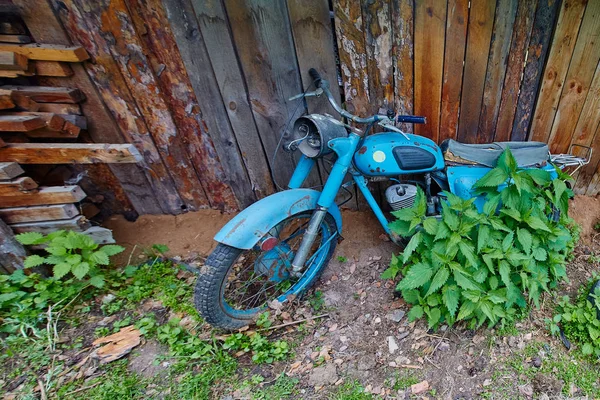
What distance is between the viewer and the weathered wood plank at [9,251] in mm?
2066

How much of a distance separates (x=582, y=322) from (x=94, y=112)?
11.1 feet

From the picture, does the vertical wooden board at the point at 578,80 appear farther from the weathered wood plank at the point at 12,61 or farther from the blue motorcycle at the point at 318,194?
the weathered wood plank at the point at 12,61

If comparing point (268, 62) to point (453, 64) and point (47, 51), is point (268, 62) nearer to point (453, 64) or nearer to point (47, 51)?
point (453, 64)

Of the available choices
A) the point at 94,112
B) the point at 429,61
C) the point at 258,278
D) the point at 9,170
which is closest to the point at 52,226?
the point at 9,170

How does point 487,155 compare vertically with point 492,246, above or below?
above

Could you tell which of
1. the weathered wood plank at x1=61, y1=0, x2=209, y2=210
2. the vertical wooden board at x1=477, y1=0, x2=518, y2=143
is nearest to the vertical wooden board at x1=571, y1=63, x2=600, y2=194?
the vertical wooden board at x1=477, y1=0, x2=518, y2=143

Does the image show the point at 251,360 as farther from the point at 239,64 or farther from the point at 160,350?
the point at 239,64

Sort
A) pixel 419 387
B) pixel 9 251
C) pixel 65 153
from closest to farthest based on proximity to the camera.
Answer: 1. pixel 419 387
2. pixel 65 153
3. pixel 9 251

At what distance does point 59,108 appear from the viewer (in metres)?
2.02

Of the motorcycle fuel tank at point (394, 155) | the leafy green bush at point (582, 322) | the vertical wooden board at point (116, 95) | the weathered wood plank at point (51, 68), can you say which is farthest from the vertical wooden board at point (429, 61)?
the weathered wood plank at point (51, 68)

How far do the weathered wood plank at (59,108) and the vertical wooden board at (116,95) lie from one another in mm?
194

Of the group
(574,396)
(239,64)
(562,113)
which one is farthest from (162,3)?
(574,396)

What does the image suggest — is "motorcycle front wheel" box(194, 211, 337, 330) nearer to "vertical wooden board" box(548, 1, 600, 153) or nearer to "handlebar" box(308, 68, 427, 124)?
"handlebar" box(308, 68, 427, 124)

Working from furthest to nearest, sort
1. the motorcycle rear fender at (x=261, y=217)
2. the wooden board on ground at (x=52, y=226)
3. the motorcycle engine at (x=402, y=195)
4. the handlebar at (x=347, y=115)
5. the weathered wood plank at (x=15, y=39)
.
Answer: the wooden board on ground at (x=52, y=226) < the motorcycle engine at (x=402, y=195) < the weathered wood plank at (x=15, y=39) < the motorcycle rear fender at (x=261, y=217) < the handlebar at (x=347, y=115)
